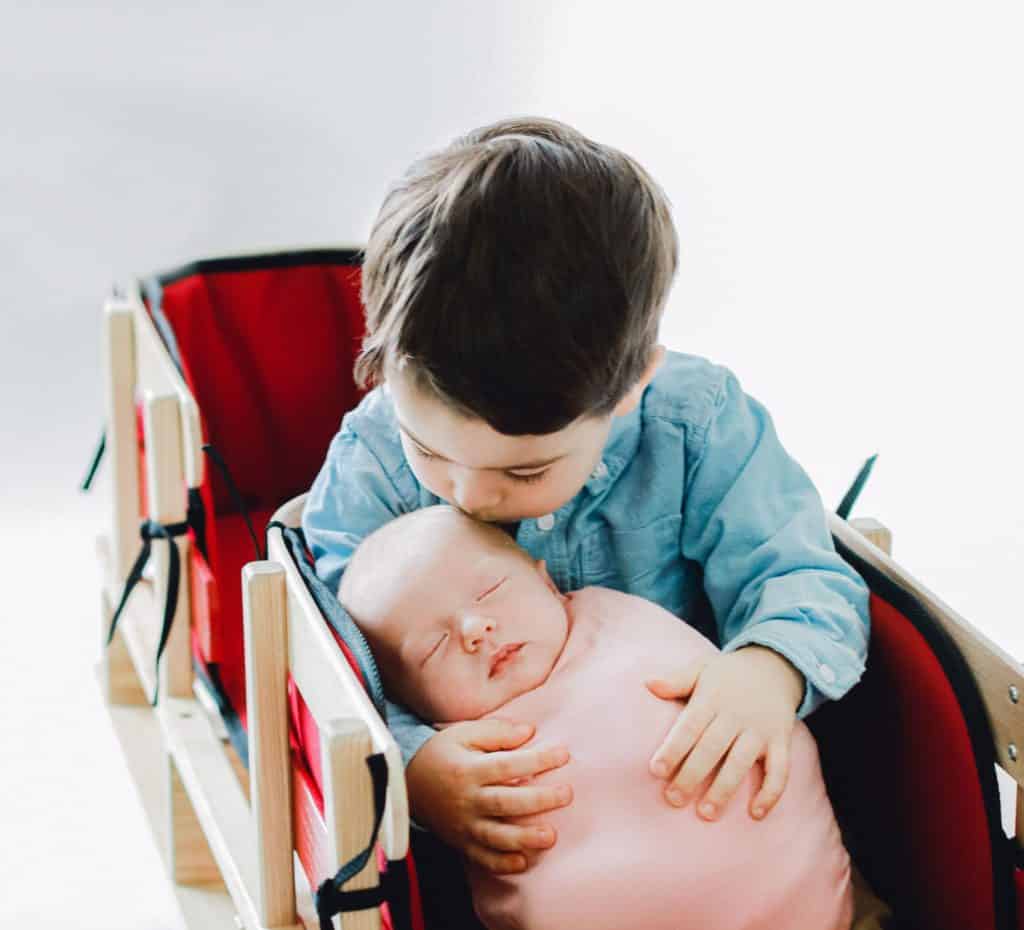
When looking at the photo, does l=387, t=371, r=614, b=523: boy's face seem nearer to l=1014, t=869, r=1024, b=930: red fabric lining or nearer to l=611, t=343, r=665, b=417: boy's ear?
l=611, t=343, r=665, b=417: boy's ear

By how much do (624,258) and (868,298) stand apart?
1.10 metres

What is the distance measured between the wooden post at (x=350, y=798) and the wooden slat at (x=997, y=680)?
0.34 meters

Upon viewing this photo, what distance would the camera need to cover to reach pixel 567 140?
84 cm

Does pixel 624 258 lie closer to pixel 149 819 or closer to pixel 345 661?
pixel 345 661

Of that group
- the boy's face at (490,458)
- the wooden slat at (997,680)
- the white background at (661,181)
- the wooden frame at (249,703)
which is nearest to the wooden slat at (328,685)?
the wooden frame at (249,703)

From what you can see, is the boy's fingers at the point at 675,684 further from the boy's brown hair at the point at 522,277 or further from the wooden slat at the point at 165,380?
the wooden slat at the point at 165,380

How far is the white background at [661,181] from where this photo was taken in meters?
1.77

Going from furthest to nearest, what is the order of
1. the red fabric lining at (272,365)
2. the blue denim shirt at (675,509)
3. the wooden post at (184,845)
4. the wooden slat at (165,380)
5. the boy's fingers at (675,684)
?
the red fabric lining at (272,365), the wooden post at (184,845), the wooden slat at (165,380), the blue denim shirt at (675,509), the boy's fingers at (675,684)

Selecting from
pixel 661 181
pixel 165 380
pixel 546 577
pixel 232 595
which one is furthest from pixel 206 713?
pixel 661 181

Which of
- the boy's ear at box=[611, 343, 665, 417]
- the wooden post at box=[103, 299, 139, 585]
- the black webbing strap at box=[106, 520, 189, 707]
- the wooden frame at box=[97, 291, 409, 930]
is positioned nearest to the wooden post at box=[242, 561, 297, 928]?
the wooden frame at box=[97, 291, 409, 930]

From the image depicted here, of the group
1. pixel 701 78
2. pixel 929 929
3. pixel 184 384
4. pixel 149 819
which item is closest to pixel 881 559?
pixel 929 929

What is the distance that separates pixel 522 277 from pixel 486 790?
0.87ft

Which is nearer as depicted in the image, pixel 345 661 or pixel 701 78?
pixel 345 661

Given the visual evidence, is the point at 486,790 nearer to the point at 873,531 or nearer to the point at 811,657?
the point at 811,657
